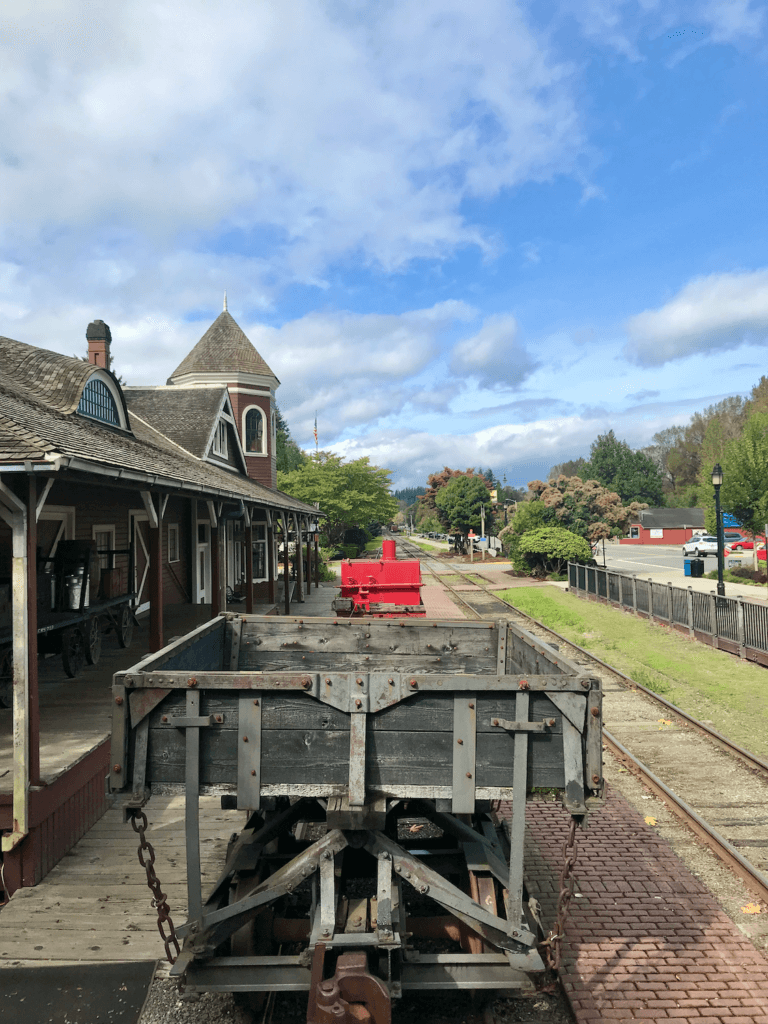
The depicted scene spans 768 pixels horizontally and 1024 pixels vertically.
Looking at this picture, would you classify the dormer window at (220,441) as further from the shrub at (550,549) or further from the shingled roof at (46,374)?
the shrub at (550,549)

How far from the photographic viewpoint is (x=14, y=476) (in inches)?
234

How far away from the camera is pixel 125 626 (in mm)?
12555

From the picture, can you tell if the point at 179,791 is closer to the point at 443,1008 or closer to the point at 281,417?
the point at 443,1008

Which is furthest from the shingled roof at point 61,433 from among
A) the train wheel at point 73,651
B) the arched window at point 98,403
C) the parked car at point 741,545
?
the parked car at point 741,545

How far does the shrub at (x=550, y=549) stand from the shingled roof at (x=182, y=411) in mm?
18896

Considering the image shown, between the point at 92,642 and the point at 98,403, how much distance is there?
4.57 metres

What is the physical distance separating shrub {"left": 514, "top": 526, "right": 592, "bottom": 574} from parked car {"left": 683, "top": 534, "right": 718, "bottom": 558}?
15033 mm

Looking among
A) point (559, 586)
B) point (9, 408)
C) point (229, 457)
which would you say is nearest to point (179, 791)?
point (9, 408)

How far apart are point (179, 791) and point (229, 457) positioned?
21450mm

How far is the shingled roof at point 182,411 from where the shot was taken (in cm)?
2062

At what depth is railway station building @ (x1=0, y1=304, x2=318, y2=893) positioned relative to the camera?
5.52 metres

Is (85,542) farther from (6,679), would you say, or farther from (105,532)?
(105,532)

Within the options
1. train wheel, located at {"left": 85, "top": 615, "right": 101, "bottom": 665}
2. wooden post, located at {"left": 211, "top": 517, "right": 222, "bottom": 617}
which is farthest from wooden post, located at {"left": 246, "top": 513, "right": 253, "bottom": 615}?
train wheel, located at {"left": 85, "top": 615, "right": 101, "bottom": 665}

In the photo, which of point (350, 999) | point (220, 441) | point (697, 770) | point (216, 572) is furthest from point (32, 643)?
point (220, 441)
